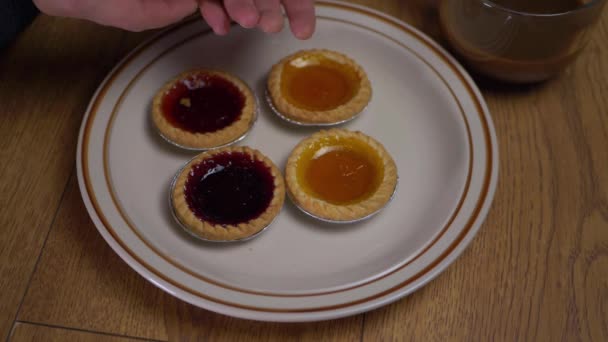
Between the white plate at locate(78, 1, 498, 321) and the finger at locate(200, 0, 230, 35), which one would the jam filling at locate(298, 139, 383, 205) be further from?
the finger at locate(200, 0, 230, 35)

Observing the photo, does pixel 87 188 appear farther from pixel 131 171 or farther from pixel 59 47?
pixel 59 47

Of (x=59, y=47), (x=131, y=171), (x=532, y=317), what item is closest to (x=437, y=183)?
(x=532, y=317)

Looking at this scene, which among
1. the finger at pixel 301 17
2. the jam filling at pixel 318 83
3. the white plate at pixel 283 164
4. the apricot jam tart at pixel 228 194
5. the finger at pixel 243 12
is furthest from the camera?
the jam filling at pixel 318 83

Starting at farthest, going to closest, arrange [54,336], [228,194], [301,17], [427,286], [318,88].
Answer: [318,88], [301,17], [228,194], [427,286], [54,336]

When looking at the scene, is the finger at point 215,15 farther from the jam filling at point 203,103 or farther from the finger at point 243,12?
the jam filling at point 203,103

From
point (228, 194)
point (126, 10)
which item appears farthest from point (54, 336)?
point (126, 10)

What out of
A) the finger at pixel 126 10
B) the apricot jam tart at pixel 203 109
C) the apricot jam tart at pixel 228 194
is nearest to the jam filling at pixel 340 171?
the apricot jam tart at pixel 228 194

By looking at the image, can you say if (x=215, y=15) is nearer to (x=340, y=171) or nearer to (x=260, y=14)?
Answer: (x=260, y=14)
